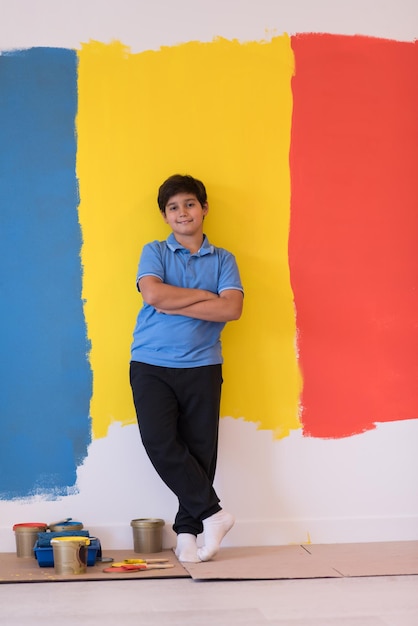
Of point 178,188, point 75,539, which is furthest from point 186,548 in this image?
point 178,188

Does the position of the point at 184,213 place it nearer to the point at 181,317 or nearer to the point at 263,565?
the point at 181,317

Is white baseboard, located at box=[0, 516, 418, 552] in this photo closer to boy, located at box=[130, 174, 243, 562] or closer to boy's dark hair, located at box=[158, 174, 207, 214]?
boy, located at box=[130, 174, 243, 562]

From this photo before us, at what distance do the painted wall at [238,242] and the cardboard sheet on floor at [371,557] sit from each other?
3.8 inches

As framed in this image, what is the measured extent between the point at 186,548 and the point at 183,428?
0.39m

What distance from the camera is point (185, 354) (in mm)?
2650

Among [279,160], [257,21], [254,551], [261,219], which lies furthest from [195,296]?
[257,21]

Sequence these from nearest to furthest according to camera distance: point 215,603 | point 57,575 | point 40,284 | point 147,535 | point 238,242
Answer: point 215,603 < point 57,575 < point 147,535 < point 40,284 < point 238,242

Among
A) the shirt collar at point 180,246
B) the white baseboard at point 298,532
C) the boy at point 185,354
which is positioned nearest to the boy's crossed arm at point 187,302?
the boy at point 185,354

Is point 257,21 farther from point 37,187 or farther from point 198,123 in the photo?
point 37,187

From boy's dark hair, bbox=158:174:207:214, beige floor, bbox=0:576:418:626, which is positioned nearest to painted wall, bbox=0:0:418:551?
boy's dark hair, bbox=158:174:207:214

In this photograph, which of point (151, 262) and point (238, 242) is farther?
point (238, 242)

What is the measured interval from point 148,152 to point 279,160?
0.47 metres

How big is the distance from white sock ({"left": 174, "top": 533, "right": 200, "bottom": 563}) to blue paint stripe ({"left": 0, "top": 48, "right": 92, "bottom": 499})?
431 mm

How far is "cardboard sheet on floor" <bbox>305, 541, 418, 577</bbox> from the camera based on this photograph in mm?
2307
